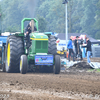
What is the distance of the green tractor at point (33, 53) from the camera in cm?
1202

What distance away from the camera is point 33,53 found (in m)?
12.6

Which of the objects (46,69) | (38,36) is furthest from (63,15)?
(38,36)

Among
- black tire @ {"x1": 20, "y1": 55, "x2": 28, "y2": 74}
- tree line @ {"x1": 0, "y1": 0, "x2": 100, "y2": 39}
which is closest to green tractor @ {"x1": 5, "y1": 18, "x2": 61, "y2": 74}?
black tire @ {"x1": 20, "y1": 55, "x2": 28, "y2": 74}

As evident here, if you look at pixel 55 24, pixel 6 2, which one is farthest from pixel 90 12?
pixel 6 2

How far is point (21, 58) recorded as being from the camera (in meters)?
12.0

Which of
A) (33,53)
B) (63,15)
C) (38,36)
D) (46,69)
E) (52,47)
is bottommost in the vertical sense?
(46,69)

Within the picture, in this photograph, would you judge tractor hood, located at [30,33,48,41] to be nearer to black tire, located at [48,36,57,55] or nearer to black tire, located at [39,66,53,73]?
black tire, located at [48,36,57,55]

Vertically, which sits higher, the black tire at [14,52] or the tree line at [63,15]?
the tree line at [63,15]

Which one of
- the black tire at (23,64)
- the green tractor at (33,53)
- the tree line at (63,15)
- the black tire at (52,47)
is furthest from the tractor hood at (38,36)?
the tree line at (63,15)

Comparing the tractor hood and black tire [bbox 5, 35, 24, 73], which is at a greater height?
the tractor hood

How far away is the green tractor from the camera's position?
39.4ft

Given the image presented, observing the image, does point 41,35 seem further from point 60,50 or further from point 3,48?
point 60,50

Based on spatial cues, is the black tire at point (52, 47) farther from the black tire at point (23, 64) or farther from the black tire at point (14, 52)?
the black tire at point (23, 64)

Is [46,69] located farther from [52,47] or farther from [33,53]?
[33,53]
